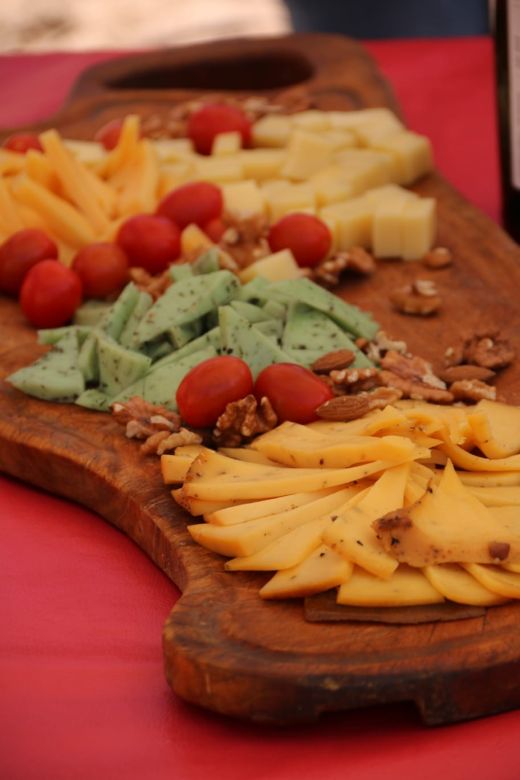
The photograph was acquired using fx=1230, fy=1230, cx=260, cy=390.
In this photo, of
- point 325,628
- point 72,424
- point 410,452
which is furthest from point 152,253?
point 325,628

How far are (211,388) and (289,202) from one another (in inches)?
26.9

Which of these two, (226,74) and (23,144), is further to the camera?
(226,74)

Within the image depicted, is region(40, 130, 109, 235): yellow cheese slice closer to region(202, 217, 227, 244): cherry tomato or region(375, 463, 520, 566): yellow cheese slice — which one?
region(202, 217, 227, 244): cherry tomato

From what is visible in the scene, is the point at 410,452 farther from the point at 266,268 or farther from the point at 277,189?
the point at 277,189

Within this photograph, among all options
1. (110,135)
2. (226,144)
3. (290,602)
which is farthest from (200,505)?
(110,135)

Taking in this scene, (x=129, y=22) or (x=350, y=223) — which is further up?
(x=350, y=223)

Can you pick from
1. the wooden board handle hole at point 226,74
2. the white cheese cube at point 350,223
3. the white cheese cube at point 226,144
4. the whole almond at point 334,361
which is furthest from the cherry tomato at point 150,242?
the wooden board handle hole at point 226,74

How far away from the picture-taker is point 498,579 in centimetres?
119

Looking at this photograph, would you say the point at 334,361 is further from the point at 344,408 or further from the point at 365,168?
the point at 365,168

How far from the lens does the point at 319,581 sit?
47.2 inches

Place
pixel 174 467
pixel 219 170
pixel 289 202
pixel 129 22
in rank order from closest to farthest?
pixel 174 467 → pixel 289 202 → pixel 219 170 → pixel 129 22

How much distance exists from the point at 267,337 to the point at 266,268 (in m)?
0.29

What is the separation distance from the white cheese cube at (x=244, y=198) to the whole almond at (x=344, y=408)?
0.65m

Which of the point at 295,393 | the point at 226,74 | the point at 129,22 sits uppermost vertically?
the point at 295,393
